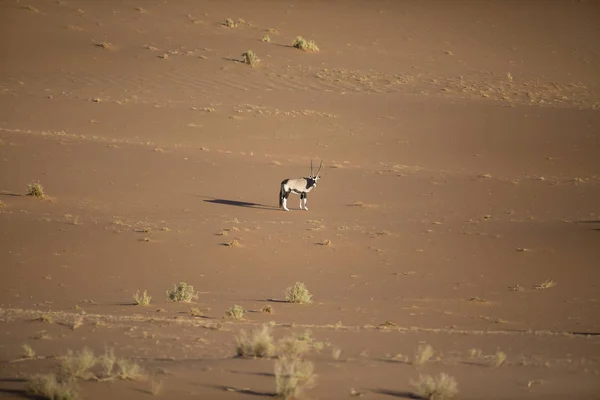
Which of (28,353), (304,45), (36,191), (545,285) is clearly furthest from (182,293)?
(304,45)

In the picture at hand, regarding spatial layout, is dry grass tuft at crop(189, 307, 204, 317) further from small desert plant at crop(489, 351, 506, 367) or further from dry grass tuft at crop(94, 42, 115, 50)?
dry grass tuft at crop(94, 42, 115, 50)

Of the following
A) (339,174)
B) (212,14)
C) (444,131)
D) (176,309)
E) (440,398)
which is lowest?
(440,398)

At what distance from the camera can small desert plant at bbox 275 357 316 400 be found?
25.8ft

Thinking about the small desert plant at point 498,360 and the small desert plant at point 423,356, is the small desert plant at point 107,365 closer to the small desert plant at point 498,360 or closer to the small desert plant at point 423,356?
the small desert plant at point 423,356

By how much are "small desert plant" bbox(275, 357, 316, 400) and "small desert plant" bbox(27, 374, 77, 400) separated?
6.85ft

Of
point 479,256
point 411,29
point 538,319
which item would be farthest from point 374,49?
point 538,319

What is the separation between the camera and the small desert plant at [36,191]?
21297mm

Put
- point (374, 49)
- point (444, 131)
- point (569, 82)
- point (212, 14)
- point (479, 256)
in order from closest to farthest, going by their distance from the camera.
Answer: point (479, 256), point (444, 131), point (569, 82), point (374, 49), point (212, 14)

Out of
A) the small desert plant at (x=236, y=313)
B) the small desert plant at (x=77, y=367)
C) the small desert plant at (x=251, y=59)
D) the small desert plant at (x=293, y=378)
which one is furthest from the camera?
the small desert plant at (x=251, y=59)

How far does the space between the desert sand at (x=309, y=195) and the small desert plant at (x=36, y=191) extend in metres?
0.27

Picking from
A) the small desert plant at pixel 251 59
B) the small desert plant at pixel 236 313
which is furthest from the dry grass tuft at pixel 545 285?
the small desert plant at pixel 251 59

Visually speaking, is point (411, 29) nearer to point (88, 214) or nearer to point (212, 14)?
point (212, 14)

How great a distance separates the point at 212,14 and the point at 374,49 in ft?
34.0

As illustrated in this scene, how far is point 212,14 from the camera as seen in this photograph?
45.2 meters
